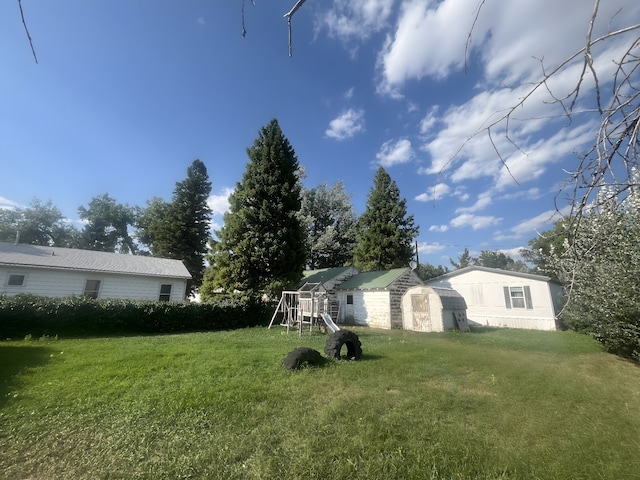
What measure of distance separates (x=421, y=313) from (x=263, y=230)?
11.6 metres

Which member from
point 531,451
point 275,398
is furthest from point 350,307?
point 531,451

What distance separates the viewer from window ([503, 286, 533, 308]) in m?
18.3

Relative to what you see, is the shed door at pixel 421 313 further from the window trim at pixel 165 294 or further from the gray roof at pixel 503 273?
the window trim at pixel 165 294

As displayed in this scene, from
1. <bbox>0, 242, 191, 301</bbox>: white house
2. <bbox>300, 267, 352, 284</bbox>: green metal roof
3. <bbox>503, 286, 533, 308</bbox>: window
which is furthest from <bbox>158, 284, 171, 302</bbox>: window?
<bbox>503, 286, 533, 308</bbox>: window

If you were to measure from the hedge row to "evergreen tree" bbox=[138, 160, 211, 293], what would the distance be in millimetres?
16865

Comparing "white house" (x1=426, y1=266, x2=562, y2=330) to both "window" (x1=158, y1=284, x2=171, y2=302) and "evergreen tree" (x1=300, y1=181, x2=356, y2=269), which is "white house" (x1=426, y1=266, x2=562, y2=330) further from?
"window" (x1=158, y1=284, x2=171, y2=302)

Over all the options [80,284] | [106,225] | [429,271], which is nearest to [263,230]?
[80,284]

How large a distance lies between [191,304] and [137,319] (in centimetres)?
264

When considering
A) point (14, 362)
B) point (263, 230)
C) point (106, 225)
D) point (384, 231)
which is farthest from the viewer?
point (106, 225)

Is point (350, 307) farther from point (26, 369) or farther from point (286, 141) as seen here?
point (26, 369)

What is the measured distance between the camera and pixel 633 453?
375 centimetres

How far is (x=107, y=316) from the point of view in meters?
13.4

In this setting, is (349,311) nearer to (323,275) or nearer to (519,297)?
(323,275)

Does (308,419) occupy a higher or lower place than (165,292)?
lower
